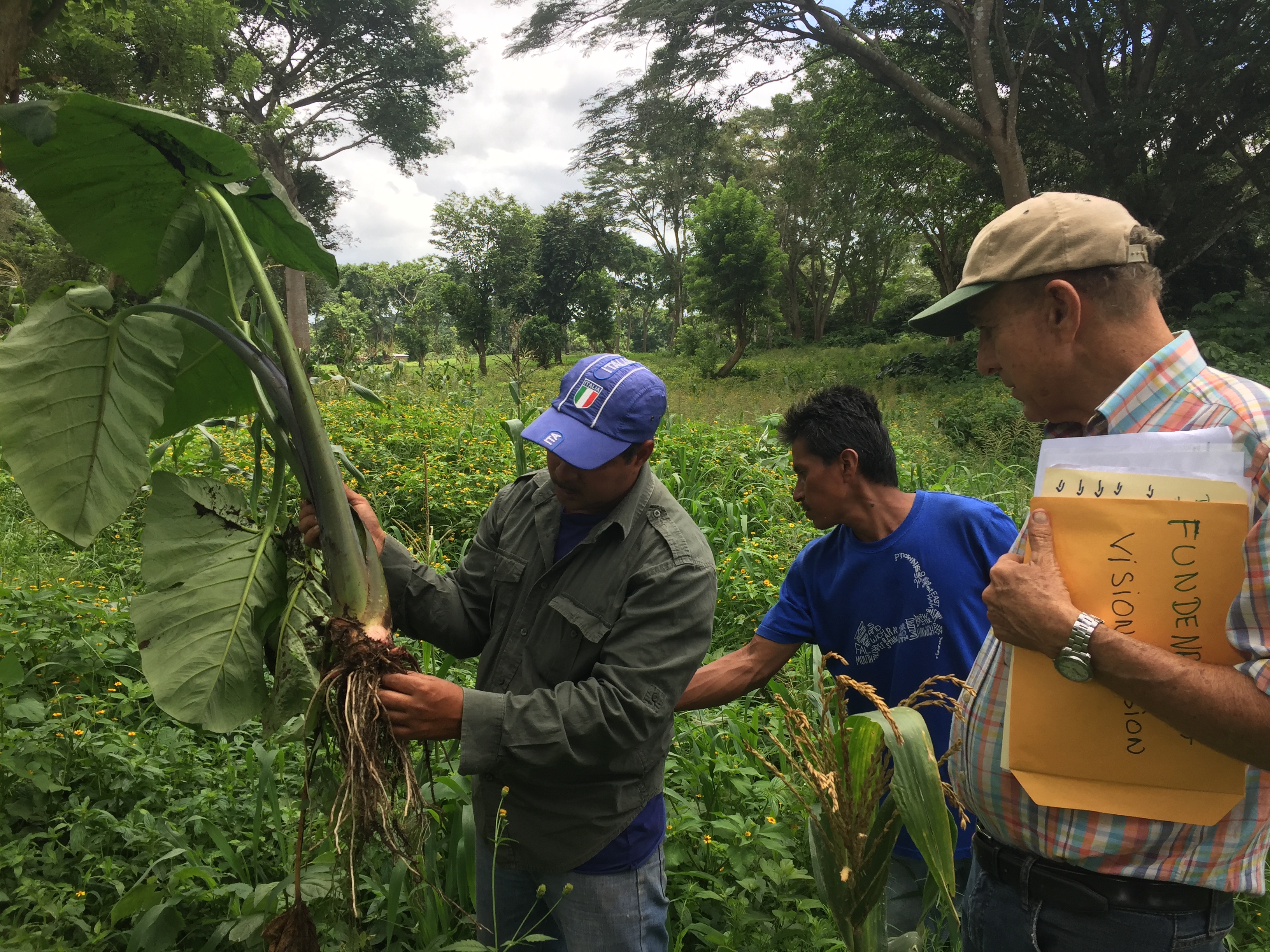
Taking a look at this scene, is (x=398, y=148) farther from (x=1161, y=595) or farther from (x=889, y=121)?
(x=1161, y=595)

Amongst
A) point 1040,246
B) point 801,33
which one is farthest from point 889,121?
point 1040,246

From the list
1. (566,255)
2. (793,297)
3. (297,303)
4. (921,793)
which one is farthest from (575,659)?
(793,297)

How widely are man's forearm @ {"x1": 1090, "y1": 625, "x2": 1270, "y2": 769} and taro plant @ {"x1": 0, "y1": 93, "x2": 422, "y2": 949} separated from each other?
44.6 inches

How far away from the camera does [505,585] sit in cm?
174

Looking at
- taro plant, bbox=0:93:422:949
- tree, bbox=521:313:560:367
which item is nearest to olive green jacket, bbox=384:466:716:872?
taro plant, bbox=0:93:422:949

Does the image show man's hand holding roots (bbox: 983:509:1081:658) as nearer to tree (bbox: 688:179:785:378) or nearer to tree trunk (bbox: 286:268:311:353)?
tree (bbox: 688:179:785:378)

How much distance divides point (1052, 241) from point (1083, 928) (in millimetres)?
1088

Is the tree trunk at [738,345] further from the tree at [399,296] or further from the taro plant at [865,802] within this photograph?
the taro plant at [865,802]

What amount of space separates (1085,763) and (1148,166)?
14788 millimetres

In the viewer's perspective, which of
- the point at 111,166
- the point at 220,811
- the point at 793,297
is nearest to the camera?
the point at 111,166

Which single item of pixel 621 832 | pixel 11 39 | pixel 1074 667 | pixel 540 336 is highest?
pixel 11 39

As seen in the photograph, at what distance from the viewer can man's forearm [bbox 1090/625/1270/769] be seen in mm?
938

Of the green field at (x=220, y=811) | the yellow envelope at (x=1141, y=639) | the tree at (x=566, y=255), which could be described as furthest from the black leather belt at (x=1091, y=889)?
the tree at (x=566, y=255)

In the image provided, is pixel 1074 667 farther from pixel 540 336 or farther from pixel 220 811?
pixel 540 336
